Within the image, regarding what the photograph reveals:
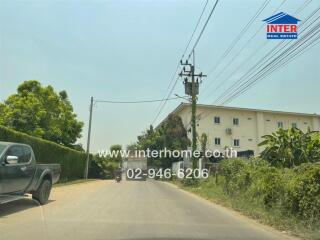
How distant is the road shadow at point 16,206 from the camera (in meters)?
13.4

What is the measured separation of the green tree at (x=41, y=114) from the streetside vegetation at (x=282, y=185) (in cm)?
2513

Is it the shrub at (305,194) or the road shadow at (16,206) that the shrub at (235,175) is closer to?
the shrub at (305,194)

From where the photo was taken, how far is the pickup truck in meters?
12.7

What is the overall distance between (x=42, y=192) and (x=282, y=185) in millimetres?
7950

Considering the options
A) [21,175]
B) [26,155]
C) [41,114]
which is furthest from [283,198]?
[41,114]

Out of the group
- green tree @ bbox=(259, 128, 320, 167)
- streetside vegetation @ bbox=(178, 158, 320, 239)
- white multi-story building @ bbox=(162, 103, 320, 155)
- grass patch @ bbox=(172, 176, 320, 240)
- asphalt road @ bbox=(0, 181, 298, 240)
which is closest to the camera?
asphalt road @ bbox=(0, 181, 298, 240)

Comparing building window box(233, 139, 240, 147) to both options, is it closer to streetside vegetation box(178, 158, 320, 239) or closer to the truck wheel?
streetside vegetation box(178, 158, 320, 239)

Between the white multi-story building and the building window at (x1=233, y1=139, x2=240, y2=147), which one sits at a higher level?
the white multi-story building

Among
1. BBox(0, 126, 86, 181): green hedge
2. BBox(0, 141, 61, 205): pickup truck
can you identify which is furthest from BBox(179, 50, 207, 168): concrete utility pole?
BBox(0, 141, 61, 205): pickup truck

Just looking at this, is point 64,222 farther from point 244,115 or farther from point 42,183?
point 244,115

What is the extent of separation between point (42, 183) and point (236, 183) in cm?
949

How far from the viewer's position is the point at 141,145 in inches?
3147

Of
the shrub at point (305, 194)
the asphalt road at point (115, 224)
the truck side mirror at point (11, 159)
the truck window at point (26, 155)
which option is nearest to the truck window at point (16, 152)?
the truck window at point (26, 155)

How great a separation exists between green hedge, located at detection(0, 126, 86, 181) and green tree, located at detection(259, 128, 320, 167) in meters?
12.9
